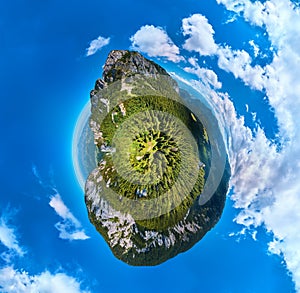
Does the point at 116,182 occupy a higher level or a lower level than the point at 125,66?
lower

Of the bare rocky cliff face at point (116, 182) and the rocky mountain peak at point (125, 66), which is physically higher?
the rocky mountain peak at point (125, 66)

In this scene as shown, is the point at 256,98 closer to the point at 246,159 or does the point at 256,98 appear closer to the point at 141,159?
the point at 246,159

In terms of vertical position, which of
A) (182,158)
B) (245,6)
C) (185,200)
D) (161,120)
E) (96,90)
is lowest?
(185,200)

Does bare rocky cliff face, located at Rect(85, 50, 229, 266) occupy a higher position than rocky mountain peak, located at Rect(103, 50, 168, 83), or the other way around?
rocky mountain peak, located at Rect(103, 50, 168, 83)

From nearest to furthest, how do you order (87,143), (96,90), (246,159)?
(96,90)
(87,143)
(246,159)

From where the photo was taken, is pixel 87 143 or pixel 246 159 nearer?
pixel 87 143

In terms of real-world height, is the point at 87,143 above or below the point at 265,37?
below

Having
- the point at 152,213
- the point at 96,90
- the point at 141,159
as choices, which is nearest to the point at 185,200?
the point at 152,213

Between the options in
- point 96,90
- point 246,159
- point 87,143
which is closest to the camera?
point 96,90
